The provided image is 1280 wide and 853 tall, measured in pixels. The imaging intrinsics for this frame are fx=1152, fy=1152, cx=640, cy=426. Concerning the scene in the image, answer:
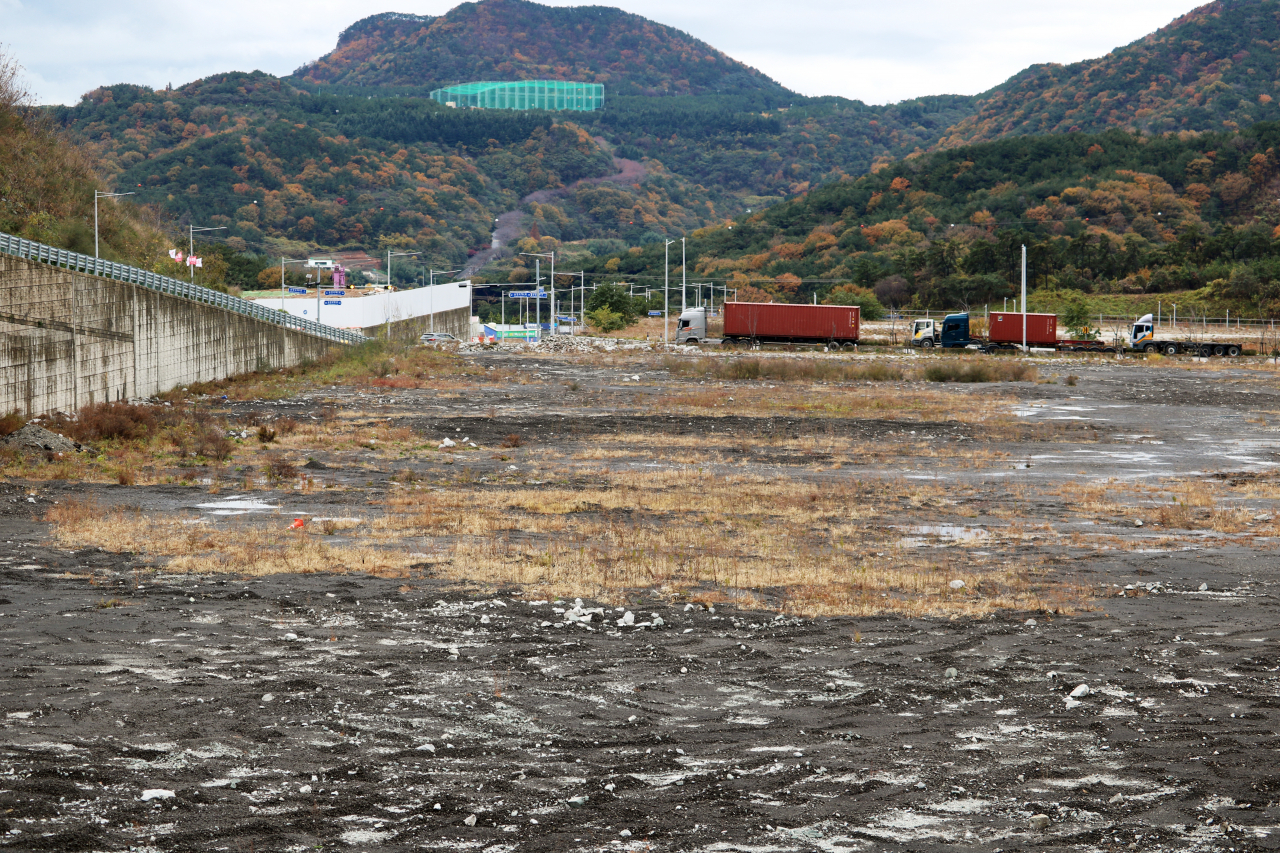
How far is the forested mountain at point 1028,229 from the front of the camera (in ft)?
396

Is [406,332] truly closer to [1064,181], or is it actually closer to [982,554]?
[982,554]

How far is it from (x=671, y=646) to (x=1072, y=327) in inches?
3731

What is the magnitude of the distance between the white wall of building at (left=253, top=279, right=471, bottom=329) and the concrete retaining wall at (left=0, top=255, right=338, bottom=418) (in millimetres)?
33945

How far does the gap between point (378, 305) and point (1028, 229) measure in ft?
275

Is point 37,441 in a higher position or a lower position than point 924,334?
lower

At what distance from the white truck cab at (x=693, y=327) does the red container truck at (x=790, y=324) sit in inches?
112

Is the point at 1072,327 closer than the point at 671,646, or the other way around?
the point at 671,646

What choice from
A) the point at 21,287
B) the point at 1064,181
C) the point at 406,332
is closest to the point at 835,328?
the point at 406,332

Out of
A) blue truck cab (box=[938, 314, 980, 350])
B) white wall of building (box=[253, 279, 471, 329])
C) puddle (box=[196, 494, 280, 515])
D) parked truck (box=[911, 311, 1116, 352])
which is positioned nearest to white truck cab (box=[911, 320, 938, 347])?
parked truck (box=[911, 311, 1116, 352])

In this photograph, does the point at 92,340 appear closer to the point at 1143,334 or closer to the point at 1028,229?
the point at 1143,334

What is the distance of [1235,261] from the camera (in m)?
118

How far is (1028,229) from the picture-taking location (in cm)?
14538

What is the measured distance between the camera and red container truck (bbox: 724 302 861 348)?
85750mm

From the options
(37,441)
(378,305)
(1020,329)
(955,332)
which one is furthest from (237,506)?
(378,305)
